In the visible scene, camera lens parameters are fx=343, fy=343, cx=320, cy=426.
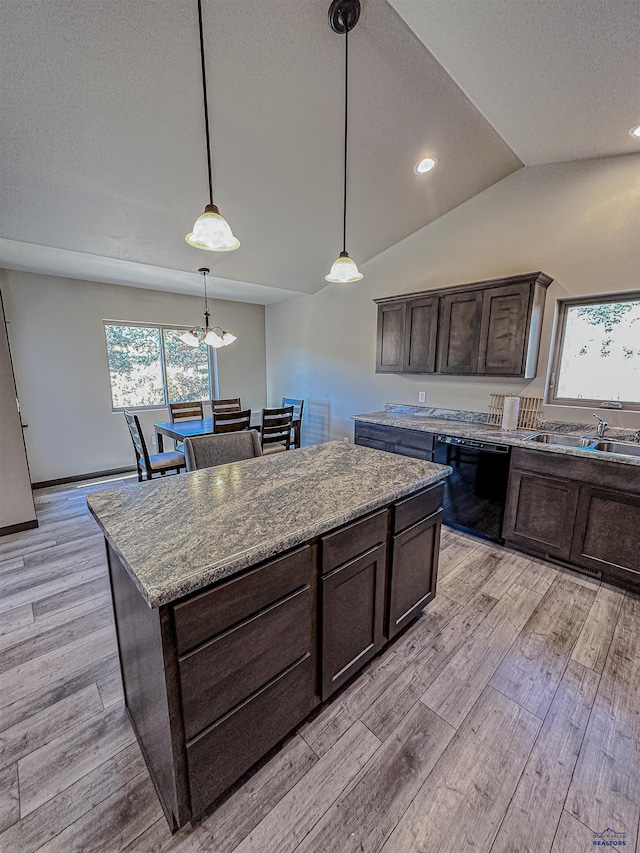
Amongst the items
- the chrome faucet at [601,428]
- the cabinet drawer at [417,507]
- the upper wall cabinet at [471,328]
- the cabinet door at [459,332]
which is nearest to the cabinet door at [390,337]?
the upper wall cabinet at [471,328]

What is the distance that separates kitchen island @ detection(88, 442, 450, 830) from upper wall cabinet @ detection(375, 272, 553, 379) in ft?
5.84

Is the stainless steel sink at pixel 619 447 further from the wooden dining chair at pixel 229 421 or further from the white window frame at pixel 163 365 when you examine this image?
the white window frame at pixel 163 365

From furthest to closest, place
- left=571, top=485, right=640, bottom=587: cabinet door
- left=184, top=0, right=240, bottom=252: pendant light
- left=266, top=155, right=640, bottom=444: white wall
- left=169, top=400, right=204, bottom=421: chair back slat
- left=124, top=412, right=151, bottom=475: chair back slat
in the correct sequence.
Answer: left=169, top=400, right=204, bottom=421: chair back slat, left=124, top=412, right=151, bottom=475: chair back slat, left=266, top=155, right=640, bottom=444: white wall, left=571, top=485, right=640, bottom=587: cabinet door, left=184, top=0, right=240, bottom=252: pendant light

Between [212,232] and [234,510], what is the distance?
1196 millimetres

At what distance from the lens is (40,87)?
1.77 m

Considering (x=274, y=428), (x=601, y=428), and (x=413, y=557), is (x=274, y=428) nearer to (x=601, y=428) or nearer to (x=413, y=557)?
(x=413, y=557)

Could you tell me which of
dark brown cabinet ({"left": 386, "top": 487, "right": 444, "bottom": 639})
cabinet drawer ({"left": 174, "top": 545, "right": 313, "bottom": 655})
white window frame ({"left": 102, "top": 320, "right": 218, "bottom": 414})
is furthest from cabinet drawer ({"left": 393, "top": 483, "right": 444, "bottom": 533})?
white window frame ({"left": 102, "top": 320, "right": 218, "bottom": 414})

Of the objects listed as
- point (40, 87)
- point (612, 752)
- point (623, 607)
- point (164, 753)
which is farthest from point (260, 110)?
point (623, 607)

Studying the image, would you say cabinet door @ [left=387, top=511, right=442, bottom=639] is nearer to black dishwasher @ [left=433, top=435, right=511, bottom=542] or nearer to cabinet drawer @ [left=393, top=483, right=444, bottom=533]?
cabinet drawer @ [left=393, top=483, right=444, bottom=533]

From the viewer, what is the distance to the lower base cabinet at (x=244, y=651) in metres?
0.96

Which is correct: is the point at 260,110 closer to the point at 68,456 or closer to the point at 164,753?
the point at 164,753

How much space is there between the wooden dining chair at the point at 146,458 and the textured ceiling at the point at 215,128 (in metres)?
1.68

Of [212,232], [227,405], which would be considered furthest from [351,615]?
[227,405]

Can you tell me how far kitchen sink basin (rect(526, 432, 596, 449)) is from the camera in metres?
2.65
